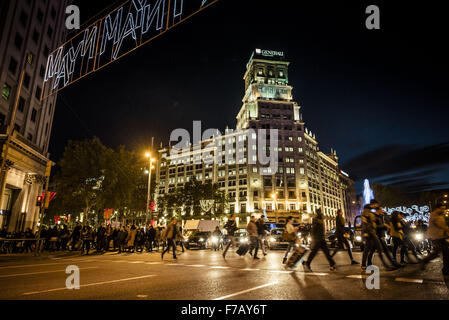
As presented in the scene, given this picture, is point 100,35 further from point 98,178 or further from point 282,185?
point 282,185

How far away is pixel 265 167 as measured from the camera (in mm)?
81312

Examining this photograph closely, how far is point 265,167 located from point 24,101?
63.1m

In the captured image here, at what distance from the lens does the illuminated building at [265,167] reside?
79062 mm

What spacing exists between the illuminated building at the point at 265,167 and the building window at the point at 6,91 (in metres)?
57.4

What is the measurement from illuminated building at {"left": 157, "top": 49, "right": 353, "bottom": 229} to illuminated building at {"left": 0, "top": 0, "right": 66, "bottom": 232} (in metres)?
53.1

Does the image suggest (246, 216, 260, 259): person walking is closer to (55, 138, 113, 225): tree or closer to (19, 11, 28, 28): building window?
(55, 138, 113, 225): tree

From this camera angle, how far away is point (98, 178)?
3056 cm

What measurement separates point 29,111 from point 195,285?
101 feet

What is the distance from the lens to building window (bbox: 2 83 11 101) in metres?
24.3

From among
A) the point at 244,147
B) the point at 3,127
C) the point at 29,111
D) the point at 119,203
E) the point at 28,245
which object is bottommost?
the point at 28,245

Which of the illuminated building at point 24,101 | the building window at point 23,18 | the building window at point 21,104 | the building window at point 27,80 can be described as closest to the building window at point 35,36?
the illuminated building at point 24,101

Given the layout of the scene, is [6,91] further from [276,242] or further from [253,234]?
[276,242]
